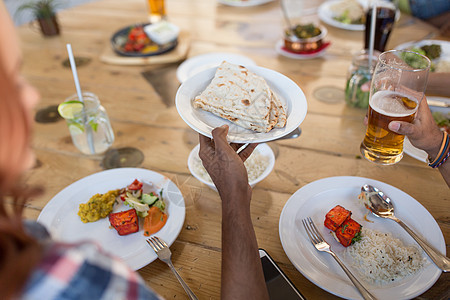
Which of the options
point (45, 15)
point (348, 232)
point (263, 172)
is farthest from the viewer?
point (45, 15)

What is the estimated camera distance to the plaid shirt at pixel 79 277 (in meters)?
0.54

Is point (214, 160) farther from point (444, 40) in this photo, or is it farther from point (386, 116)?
point (444, 40)

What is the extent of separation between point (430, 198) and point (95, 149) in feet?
4.35

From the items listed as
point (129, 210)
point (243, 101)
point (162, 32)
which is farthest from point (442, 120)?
point (162, 32)

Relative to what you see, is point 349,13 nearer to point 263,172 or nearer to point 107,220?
point 263,172

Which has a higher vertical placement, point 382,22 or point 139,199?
point 382,22

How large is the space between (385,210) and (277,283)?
0.46 metres

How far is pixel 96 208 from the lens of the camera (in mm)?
1201

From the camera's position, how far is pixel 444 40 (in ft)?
7.18

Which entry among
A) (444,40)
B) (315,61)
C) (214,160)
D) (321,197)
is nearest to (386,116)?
(321,197)

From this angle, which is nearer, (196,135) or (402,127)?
(402,127)

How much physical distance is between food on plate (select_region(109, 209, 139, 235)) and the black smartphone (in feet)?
1.33

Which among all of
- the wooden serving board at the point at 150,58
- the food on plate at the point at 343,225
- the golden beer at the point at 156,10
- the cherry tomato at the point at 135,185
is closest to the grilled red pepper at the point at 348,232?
the food on plate at the point at 343,225

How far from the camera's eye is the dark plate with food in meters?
2.24
